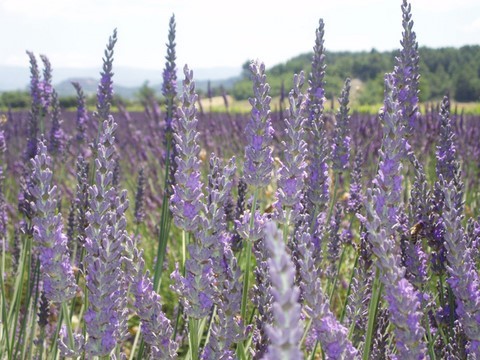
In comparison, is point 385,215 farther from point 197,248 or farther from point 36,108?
point 36,108

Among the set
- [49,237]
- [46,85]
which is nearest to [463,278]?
[49,237]

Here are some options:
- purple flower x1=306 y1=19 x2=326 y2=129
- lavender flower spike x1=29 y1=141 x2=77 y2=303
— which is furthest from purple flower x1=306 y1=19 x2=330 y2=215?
lavender flower spike x1=29 y1=141 x2=77 y2=303

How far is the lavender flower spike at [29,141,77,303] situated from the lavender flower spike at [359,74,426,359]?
2.05 feet

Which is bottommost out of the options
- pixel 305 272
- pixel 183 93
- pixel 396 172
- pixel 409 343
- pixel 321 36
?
pixel 409 343

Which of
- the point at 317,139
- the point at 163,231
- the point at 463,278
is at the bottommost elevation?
the point at 163,231

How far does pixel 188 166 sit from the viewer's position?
132 centimetres

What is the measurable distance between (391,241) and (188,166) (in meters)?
0.46

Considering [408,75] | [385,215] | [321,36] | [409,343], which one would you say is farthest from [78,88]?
[409,343]

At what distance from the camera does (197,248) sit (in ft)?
4.28

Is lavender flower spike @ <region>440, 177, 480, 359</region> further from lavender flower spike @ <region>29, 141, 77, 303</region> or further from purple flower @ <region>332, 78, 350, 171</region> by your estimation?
purple flower @ <region>332, 78, 350, 171</region>

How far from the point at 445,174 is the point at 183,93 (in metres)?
0.98

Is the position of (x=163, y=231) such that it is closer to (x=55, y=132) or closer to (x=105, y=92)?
(x=105, y=92)

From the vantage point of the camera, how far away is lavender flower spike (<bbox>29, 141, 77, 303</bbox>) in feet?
3.98

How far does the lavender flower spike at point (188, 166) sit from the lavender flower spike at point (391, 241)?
39cm
